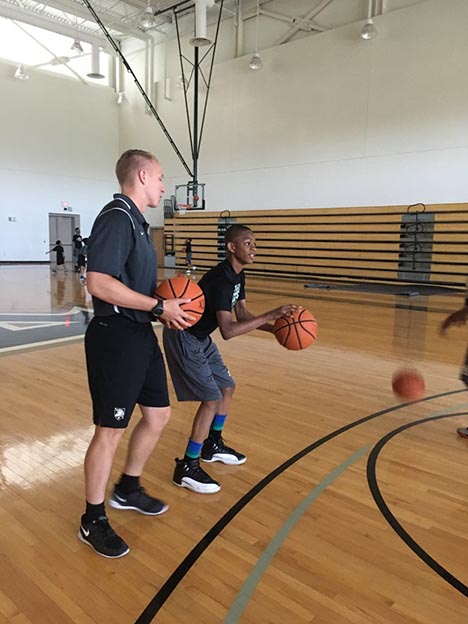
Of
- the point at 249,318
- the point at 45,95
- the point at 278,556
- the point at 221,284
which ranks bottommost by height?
the point at 278,556

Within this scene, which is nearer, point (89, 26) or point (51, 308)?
point (51, 308)

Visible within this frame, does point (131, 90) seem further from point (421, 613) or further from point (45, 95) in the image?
point (421, 613)

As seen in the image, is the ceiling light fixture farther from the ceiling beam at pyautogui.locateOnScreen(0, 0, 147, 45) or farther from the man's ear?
the man's ear

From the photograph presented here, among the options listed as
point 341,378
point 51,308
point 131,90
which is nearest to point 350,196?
point 51,308

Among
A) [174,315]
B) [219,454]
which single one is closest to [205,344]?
[219,454]

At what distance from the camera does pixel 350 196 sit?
51.4ft

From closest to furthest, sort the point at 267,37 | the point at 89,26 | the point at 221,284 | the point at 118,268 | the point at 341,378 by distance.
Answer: the point at 118,268 → the point at 221,284 → the point at 341,378 → the point at 267,37 → the point at 89,26

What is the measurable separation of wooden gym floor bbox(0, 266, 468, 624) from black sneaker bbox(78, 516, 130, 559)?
35 mm

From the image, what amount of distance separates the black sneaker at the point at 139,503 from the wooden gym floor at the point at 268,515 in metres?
0.04

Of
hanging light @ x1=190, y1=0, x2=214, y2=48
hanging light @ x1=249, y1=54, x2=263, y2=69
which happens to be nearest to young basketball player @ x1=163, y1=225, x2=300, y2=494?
hanging light @ x1=190, y1=0, x2=214, y2=48

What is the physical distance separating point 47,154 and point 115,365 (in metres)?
22.8

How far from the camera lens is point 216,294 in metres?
2.76

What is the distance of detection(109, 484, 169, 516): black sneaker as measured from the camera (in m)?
2.50

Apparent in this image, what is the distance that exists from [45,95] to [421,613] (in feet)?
79.7
